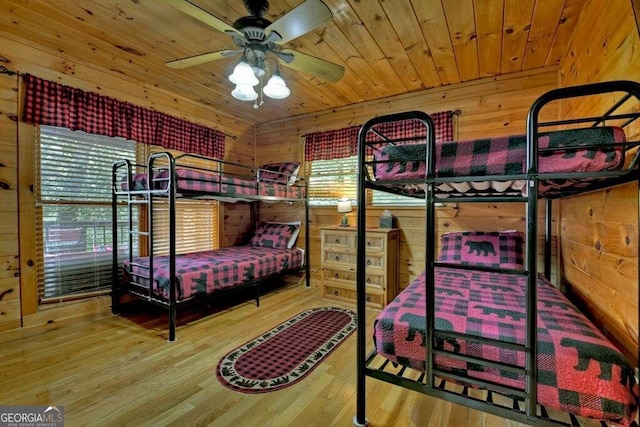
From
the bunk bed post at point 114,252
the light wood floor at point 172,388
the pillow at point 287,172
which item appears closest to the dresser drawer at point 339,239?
the pillow at point 287,172

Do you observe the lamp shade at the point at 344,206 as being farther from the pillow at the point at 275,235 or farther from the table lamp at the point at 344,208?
the pillow at the point at 275,235

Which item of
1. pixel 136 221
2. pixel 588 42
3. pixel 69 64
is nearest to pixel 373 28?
pixel 588 42

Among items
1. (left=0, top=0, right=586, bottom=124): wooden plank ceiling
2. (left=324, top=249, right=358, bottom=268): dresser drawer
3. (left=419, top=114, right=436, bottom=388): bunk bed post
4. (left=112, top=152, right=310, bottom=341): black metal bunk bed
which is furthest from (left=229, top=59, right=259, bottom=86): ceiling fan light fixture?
(left=324, top=249, right=358, bottom=268): dresser drawer

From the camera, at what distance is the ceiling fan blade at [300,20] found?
57.4 inches

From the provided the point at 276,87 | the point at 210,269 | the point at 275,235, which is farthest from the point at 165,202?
the point at 276,87

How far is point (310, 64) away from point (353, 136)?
1.62m

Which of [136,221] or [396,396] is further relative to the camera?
[136,221]

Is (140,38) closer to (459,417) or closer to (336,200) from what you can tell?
(336,200)

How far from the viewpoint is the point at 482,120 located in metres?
2.96

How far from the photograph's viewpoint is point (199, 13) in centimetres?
154

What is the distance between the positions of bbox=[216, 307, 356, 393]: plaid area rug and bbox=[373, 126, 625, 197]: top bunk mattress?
1338 millimetres

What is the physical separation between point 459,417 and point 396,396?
1.04 ft

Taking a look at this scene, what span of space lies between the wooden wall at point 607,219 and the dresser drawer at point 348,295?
158 cm

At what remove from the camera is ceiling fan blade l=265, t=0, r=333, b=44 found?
4.79 ft
